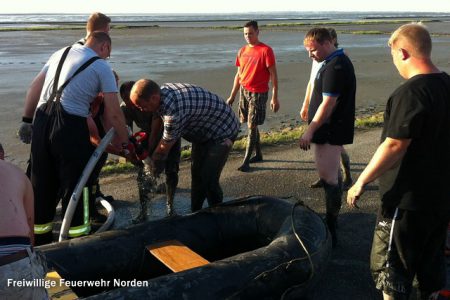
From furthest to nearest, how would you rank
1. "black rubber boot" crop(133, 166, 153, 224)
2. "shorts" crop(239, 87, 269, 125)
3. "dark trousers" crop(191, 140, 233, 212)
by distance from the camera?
"shorts" crop(239, 87, 269, 125), "black rubber boot" crop(133, 166, 153, 224), "dark trousers" crop(191, 140, 233, 212)

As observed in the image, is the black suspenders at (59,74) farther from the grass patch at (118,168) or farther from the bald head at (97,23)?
the grass patch at (118,168)

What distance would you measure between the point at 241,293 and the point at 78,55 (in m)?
2.22

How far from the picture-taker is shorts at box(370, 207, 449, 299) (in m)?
3.02

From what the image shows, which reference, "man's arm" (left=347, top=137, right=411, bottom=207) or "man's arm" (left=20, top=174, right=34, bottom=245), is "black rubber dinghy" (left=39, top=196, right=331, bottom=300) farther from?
"man's arm" (left=347, top=137, right=411, bottom=207)

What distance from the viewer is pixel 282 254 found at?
10.7ft

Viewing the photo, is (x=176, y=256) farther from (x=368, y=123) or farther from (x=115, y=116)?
(x=368, y=123)

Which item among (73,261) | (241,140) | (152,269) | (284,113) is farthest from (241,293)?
(284,113)

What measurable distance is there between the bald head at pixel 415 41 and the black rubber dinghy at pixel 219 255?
1.43m

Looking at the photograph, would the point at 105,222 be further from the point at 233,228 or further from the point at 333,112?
the point at 333,112

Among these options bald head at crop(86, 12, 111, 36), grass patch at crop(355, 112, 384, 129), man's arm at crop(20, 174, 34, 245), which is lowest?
grass patch at crop(355, 112, 384, 129)

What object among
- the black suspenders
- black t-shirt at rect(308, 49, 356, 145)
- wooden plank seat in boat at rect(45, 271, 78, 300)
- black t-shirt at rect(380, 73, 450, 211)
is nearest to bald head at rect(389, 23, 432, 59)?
black t-shirt at rect(380, 73, 450, 211)

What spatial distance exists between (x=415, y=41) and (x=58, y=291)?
2526 millimetres

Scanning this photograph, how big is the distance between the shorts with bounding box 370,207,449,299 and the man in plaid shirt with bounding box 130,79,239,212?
5.74ft

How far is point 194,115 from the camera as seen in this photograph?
421cm
